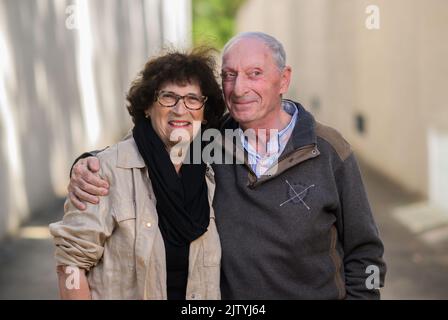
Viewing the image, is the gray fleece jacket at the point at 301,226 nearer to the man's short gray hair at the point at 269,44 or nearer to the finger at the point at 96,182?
the man's short gray hair at the point at 269,44

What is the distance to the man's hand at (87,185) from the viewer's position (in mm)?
2371

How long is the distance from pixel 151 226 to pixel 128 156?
0.96 feet

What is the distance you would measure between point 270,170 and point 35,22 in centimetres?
575

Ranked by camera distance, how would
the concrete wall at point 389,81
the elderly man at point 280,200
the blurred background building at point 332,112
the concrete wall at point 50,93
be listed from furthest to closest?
the concrete wall at point 389,81, the concrete wall at point 50,93, the blurred background building at point 332,112, the elderly man at point 280,200

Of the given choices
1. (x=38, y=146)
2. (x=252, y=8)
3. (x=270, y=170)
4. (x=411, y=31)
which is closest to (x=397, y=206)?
(x=411, y=31)

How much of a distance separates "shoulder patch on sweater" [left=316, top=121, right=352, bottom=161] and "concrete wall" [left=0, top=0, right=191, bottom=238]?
60.1 inches

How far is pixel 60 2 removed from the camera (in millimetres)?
8492

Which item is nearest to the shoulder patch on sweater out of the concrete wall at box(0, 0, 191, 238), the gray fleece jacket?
the gray fleece jacket

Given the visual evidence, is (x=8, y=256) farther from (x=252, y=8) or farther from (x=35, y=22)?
(x=252, y=8)

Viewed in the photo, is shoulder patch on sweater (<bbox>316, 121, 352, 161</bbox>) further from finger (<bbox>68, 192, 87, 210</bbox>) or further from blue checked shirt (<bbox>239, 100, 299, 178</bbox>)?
finger (<bbox>68, 192, 87, 210</bbox>)

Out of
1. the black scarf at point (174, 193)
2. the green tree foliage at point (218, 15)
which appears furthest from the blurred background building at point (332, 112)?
the green tree foliage at point (218, 15)

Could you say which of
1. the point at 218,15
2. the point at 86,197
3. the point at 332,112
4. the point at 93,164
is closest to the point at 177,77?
the point at 93,164

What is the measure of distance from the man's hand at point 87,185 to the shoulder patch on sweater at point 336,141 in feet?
2.99

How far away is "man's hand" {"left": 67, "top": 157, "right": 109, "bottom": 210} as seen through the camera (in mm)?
2371
